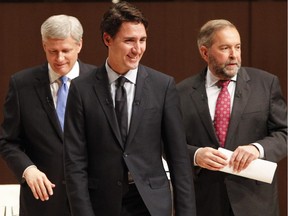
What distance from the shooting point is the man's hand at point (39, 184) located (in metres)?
3.56

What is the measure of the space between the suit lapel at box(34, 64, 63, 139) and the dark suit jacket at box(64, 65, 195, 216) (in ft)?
1.93

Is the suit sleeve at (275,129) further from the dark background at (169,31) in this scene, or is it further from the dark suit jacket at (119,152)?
the dark background at (169,31)

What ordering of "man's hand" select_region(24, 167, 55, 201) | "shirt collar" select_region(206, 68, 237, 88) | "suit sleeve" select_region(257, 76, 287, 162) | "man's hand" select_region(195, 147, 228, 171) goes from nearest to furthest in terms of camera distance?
"man's hand" select_region(24, 167, 55, 201) < "man's hand" select_region(195, 147, 228, 171) < "suit sleeve" select_region(257, 76, 287, 162) < "shirt collar" select_region(206, 68, 237, 88)

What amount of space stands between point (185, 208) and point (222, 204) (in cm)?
81

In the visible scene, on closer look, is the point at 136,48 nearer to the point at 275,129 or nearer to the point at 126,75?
the point at 126,75

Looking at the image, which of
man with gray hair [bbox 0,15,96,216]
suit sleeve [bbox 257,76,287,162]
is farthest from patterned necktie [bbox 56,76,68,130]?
suit sleeve [bbox 257,76,287,162]

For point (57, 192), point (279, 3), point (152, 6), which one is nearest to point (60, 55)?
point (57, 192)

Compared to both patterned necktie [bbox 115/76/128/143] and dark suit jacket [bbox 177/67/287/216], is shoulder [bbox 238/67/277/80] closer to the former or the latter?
dark suit jacket [bbox 177/67/287/216]

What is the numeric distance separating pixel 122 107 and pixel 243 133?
93cm

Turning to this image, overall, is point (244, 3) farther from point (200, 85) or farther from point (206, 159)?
point (206, 159)

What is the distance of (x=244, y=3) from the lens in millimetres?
5898

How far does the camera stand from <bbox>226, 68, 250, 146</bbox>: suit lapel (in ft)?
13.3

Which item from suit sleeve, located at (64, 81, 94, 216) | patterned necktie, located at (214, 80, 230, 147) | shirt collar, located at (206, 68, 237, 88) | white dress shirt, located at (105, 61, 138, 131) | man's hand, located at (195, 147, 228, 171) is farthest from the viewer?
shirt collar, located at (206, 68, 237, 88)

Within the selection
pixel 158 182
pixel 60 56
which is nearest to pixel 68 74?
pixel 60 56
